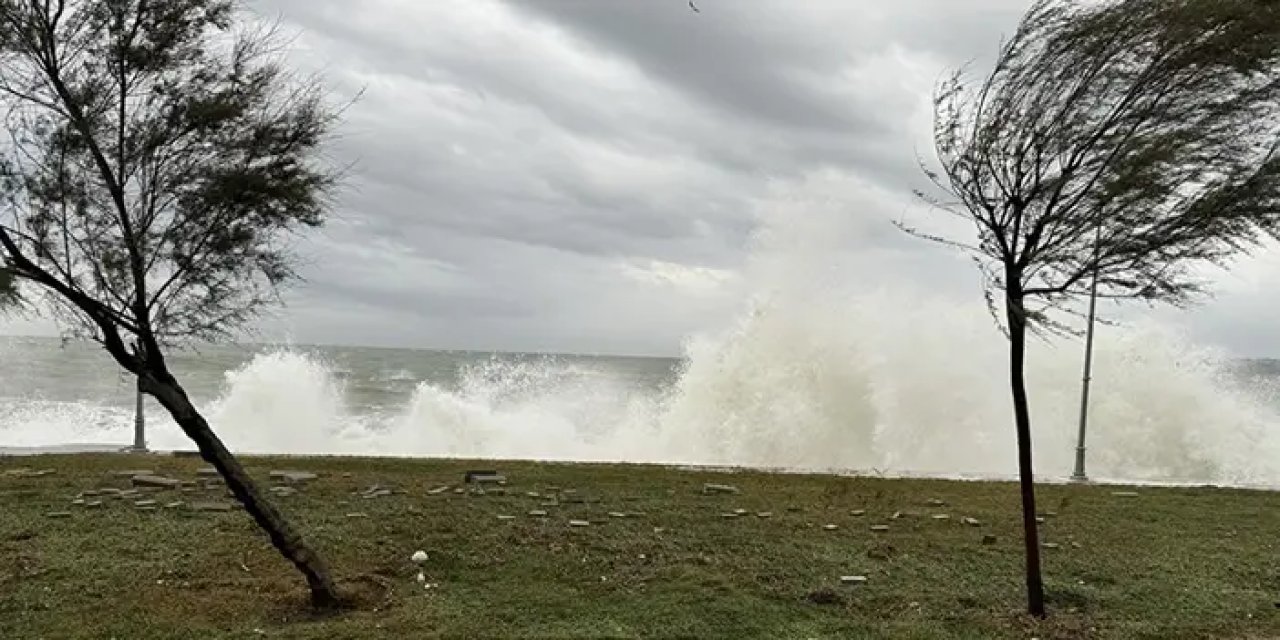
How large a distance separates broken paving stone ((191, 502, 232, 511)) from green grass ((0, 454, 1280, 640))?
0.30m

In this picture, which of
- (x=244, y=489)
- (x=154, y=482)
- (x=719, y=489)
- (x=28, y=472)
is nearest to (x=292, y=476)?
(x=154, y=482)

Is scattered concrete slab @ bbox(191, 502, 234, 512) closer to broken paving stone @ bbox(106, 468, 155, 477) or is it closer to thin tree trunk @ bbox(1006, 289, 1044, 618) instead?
broken paving stone @ bbox(106, 468, 155, 477)

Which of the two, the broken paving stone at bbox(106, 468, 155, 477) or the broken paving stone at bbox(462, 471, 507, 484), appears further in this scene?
the broken paving stone at bbox(462, 471, 507, 484)

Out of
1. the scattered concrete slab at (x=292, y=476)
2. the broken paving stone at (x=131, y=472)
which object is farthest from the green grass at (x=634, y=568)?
the broken paving stone at (x=131, y=472)

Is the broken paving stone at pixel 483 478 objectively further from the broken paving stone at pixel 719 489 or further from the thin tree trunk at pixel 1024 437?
the thin tree trunk at pixel 1024 437

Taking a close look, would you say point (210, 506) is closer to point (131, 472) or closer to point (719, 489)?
point (131, 472)

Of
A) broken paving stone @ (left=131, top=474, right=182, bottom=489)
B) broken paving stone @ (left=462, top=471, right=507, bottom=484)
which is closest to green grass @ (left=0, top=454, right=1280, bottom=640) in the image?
broken paving stone @ (left=131, top=474, right=182, bottom=489)

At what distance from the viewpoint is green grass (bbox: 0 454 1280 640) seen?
21.9ft

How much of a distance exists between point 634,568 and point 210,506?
4.90 metres

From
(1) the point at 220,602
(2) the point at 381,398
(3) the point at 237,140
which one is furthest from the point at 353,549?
Result: (2) the point at 381,398

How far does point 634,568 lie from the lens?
823 cm

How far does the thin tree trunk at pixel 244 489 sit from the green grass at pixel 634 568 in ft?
0.83

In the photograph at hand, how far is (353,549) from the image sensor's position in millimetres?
8750

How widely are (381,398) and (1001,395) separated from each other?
2634cm
